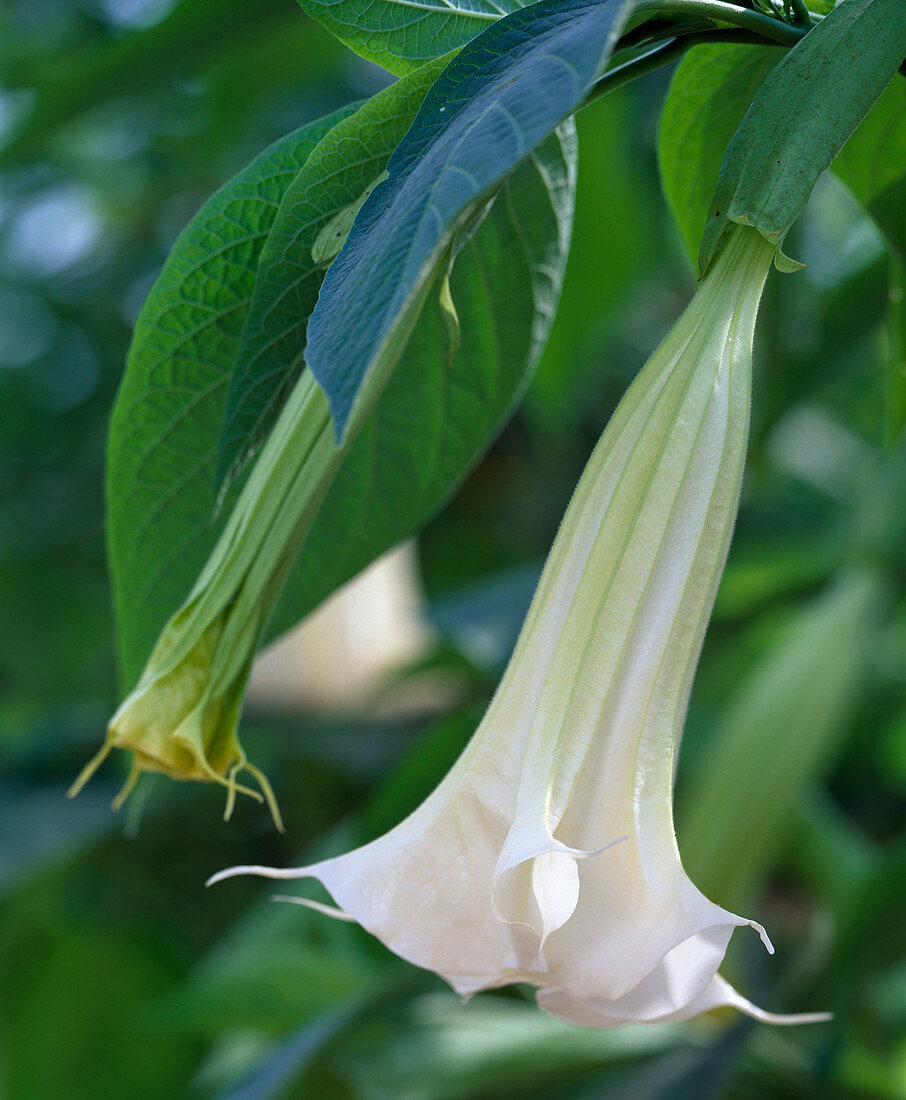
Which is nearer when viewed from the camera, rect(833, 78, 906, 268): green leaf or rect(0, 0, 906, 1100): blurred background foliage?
rect(833, 78, 906, 268): green leaf

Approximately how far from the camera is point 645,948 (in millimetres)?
145

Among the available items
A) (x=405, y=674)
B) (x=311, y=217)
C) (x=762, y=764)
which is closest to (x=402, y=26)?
(x=311, y=217)

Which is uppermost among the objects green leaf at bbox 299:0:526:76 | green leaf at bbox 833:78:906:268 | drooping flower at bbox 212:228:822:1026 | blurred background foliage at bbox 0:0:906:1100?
green leaf at bbox 299:0:526:76

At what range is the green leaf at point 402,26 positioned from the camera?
193 mm

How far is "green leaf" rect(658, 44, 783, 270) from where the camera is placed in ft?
0.72

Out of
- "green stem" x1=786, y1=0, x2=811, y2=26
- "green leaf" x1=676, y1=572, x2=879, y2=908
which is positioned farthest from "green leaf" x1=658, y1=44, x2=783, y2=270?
"green leaf" x1=676, y1=572, x2=879, y2=908

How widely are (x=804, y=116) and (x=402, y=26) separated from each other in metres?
0.08

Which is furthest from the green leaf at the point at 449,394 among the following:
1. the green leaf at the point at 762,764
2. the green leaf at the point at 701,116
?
the green leaf at the point at 762,764

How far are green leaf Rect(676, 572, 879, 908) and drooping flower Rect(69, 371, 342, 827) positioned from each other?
41 centimetres

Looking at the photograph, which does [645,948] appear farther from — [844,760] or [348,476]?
[844,760]

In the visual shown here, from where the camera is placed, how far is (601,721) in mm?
160

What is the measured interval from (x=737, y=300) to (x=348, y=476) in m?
0.13

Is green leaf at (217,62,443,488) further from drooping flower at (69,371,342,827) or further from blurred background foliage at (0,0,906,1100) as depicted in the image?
blurred background foliage at (0,0,906,1100)

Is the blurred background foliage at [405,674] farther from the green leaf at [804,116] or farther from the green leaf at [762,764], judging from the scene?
the green leaf at [804,116]
